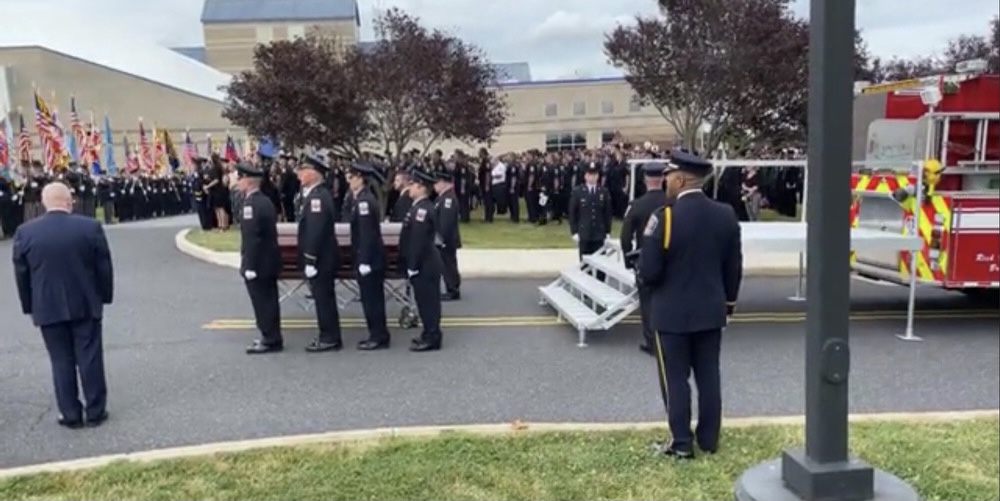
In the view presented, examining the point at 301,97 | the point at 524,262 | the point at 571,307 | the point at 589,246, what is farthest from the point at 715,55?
the point at 571,307

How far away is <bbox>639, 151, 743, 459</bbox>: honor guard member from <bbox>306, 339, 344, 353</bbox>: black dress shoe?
3.65 metres

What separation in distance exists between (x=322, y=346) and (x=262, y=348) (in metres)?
0.50

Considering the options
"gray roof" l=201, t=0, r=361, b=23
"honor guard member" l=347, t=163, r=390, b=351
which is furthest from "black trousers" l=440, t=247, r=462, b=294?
"gray roof" l=201, t=0, r=361, b=23

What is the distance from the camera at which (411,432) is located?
16.0 ft

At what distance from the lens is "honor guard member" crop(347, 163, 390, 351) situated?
24.0 feet

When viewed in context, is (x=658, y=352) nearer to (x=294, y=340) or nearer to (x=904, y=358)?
(x=904, y=358)

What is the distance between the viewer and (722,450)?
4574 millimetres

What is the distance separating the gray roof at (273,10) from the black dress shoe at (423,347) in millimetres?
67294

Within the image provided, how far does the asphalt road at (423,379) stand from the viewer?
5.37 m

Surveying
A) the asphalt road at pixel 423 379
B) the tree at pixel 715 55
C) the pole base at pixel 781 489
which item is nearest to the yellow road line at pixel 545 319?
the asphalt road at pixel 423 379

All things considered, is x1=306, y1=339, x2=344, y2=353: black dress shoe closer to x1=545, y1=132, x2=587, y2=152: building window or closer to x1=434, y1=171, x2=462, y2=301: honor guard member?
x1=434, y1=171, x2=462, y2=301: honor guard member

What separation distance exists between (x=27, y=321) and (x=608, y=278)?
5.99 m

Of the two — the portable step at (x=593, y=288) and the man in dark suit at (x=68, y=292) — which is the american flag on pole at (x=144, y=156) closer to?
the portable step at (x=593, y=288)

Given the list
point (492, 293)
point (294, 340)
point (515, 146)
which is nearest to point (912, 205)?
point (492, 293)
